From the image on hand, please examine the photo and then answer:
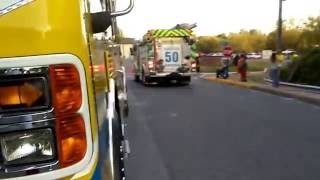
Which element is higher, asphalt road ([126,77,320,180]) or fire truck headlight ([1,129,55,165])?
fire truck headlight ([1,129,55,165])

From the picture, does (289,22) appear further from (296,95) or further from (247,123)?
(247,123)

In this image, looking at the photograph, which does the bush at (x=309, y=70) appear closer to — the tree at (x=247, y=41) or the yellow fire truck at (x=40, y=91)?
the yellow fire truck at (x=40, y=91)

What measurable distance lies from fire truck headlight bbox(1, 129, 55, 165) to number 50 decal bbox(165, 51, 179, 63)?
2740 cm

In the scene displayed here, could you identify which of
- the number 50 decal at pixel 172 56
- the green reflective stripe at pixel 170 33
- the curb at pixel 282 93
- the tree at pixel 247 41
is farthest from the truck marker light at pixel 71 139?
the tree at pixel 247 41

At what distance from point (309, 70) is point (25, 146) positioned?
2477 centimetres

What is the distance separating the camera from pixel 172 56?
29953mm

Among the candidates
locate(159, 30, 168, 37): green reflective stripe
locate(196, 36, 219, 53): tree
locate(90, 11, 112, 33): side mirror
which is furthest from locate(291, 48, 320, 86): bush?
locate(196, 36, 219, 53): tree

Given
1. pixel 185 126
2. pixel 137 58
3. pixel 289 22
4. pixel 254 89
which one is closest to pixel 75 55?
pixel 185 126

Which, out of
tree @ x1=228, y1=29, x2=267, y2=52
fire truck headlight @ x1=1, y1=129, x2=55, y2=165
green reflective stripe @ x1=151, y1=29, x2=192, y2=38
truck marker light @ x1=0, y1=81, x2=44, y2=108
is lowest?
tree @ x1=228, y1=29, x2=267, y2=52

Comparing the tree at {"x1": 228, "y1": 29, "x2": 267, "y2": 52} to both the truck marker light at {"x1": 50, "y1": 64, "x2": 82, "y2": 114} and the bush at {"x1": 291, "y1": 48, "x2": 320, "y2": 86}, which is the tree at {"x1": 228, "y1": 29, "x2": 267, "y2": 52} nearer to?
the bush at {"x1": 291, "y1": 48, "x2": 320, "y2": 86}

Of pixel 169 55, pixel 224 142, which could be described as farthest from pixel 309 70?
pixel 224 142

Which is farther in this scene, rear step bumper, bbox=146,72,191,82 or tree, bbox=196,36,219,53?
tree, bbox=196,36,219,53

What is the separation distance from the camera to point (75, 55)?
262cm

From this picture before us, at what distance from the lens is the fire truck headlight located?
8.29 feet
